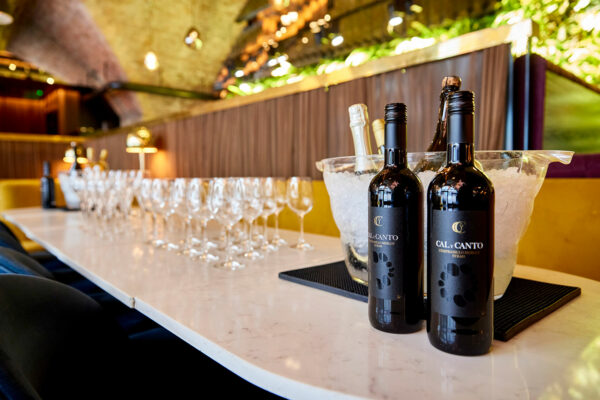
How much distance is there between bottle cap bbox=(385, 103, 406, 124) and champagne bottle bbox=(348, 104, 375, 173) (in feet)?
0.63

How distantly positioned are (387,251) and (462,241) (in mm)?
107

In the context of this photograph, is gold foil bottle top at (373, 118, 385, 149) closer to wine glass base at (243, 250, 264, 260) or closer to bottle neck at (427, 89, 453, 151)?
bottle neck at (427, 89, 453, 151)

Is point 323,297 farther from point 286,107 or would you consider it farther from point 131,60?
point 131,60

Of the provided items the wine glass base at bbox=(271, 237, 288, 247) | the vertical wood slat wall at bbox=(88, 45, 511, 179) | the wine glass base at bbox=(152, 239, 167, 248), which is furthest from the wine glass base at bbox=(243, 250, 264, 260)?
the vertical wood slat wall at bbox=(88, 45, 511, 179)

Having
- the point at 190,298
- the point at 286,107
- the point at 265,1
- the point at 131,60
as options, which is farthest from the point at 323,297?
the point at 265,1

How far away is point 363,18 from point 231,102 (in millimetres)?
5322

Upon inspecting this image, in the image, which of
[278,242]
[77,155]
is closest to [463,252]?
[278,242]

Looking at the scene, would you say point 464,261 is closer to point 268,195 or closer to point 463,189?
point 463,189

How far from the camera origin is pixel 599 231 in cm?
142

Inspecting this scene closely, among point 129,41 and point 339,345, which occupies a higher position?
point 129,41

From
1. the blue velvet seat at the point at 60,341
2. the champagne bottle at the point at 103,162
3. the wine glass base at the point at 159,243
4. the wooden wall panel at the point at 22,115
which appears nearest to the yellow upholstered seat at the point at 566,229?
the wine glass base at the point at 159,243

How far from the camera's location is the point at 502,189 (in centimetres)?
66

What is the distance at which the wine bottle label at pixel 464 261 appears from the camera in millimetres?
475

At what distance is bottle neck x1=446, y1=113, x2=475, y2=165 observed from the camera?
0.48 metres
